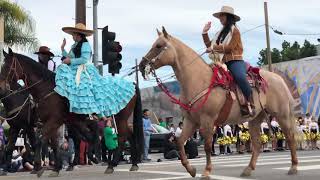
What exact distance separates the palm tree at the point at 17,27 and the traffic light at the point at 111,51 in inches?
594

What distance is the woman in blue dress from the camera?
1063cm

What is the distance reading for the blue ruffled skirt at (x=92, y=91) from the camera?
34.8ft

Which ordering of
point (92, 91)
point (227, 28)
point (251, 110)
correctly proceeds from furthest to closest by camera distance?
point (92, 91) < point (227, 28) < point (251, 110)

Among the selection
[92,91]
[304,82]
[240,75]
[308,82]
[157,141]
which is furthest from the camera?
[304,82]

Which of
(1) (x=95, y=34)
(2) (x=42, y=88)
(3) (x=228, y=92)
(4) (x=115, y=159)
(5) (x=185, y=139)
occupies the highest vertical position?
(1) (x=95, y=34)

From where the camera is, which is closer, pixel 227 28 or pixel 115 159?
pixel 227 28

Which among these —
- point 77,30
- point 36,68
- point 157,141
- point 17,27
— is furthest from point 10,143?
point 17,27

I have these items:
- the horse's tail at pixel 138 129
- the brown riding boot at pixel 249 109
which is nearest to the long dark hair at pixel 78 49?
the horse's tail at pixel 138 129

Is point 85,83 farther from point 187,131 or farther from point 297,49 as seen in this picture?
point 297,49

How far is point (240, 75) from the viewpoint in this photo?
880cm

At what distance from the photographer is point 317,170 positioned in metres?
9.43

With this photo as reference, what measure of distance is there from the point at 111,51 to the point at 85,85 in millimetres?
3965

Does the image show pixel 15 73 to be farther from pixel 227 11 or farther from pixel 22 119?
pixel 227 11

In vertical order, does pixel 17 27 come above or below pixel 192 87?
above
